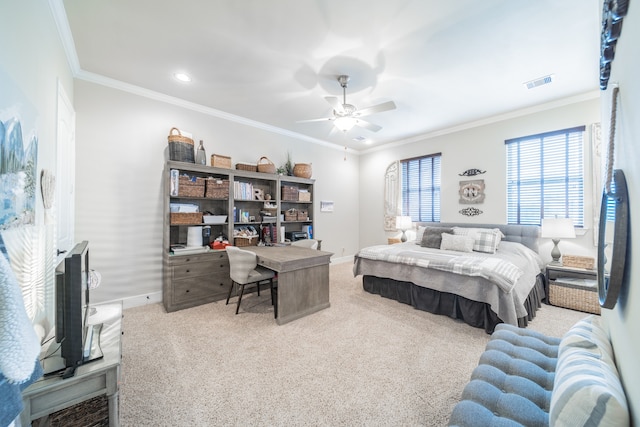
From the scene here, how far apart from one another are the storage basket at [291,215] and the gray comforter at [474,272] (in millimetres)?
1498

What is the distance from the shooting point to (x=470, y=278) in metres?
2.76

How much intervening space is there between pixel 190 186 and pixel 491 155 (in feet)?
16.2

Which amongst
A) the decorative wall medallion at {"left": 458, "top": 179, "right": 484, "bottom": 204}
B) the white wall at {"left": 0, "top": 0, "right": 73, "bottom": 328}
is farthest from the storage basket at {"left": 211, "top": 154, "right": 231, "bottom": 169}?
the decorative wall medallion at {"left": 458, "top": 179, "right": 484, "bottom": 204}

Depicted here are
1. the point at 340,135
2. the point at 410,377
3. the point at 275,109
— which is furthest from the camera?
the point at 340,135

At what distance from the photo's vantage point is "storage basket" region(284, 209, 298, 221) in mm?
4637

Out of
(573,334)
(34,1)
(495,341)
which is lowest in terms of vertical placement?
(495,341)

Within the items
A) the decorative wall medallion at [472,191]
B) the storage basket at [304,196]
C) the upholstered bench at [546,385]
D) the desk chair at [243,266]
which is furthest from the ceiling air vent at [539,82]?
the desk chair at [243,266]

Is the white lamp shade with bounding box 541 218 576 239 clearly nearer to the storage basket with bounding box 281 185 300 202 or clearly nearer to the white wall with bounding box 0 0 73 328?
the storage basket with bounding box 281 185 300 202

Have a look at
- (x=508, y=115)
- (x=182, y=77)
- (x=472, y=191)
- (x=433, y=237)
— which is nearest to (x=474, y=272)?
(x=433, y=237)

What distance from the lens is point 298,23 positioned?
2.19 metres

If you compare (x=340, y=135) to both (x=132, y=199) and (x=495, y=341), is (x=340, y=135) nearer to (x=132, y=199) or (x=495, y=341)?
(x=132, y=199)

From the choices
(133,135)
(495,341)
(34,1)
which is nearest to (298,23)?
(34,1)

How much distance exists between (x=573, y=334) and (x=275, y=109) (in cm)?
406

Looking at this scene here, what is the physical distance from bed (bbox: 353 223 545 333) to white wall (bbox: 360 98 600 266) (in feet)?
1.39
